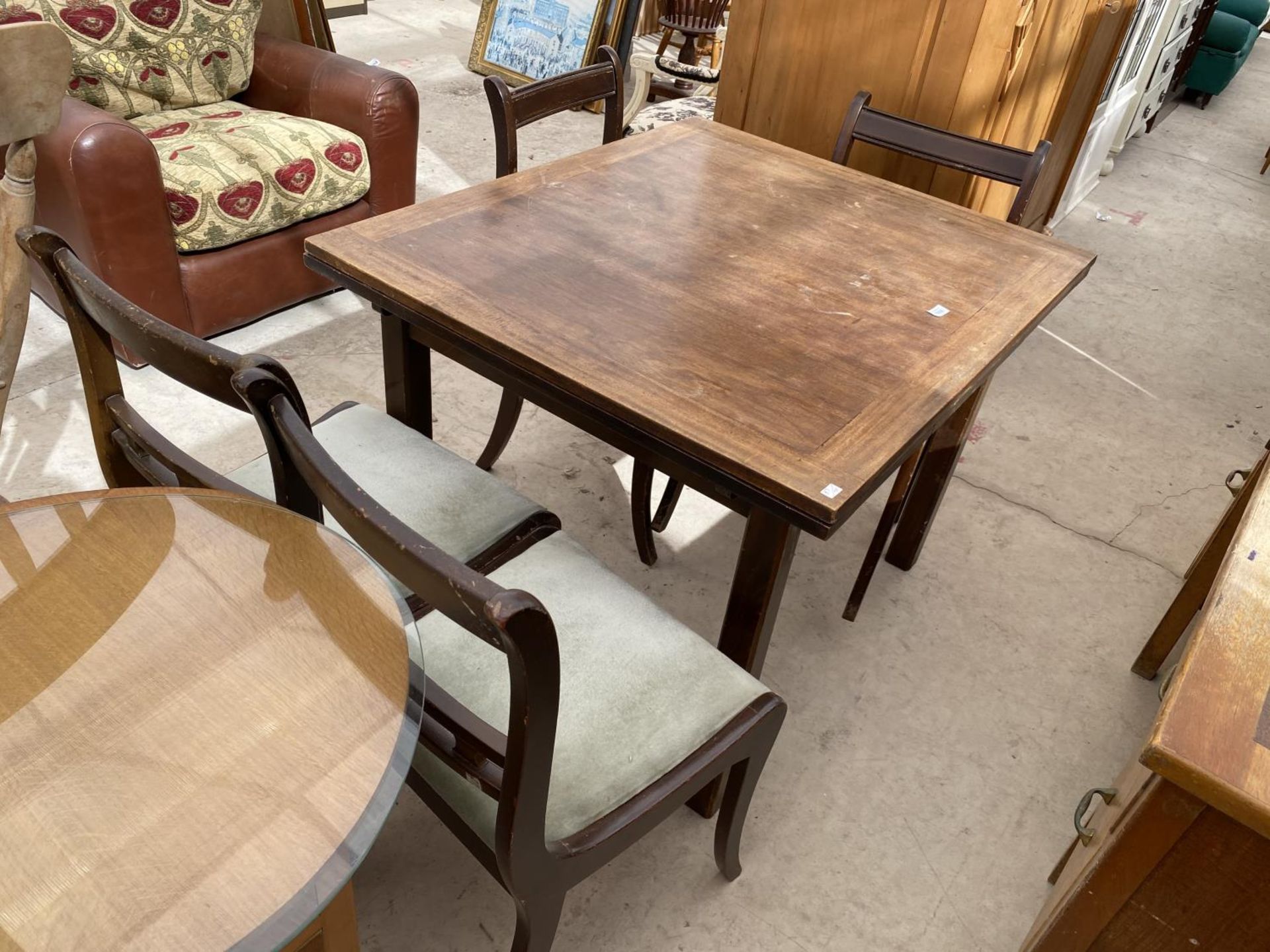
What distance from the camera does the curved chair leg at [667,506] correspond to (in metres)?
2.13

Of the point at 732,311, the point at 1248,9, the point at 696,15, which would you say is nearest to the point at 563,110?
the point at 732,311

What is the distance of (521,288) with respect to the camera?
1426 millimetres

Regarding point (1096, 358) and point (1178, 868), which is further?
point (1096, 358)

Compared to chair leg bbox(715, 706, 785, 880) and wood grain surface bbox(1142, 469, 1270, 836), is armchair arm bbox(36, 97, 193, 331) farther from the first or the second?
wood grain surface bbox(1142, 469, 1270, 836)

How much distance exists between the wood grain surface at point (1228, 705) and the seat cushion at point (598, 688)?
20.4 inches

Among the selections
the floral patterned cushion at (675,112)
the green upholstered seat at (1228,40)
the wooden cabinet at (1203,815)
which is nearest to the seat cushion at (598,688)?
the wooden cabinet at (1203,815)

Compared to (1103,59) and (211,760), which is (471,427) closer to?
(211,760)

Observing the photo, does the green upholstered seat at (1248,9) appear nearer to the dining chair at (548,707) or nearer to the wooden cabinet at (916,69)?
the wooden cabinet at (916,69)

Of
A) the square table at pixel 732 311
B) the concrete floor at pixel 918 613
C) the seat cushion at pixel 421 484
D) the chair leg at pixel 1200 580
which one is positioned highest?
the square table at pixel 732 311

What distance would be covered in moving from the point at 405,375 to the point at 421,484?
29 centimetres

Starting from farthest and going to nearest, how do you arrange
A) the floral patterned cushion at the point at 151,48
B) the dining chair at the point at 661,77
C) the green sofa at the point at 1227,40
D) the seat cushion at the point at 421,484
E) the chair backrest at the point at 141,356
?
the green sofa at the point at 1227,40 → the dining chair at the point at 661,77 → the floral patterned cushion at the point at 151,48 → the seat cushion at the point at 421,484 → the chair backrest at the point at 141,356

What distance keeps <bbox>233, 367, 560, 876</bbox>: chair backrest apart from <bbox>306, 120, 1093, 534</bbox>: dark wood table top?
416mm

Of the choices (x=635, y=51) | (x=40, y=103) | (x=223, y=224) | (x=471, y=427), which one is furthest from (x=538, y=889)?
(x=635, y=51)

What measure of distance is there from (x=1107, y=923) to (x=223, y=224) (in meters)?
2.46
